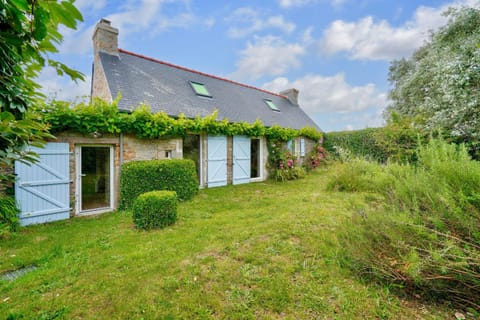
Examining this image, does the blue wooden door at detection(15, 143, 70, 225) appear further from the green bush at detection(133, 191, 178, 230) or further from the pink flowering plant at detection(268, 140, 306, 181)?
the pink flowering plant at detection(268, 140, 306, 181)

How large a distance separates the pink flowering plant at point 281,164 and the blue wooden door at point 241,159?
1367mm

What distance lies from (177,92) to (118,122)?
3.99 meters

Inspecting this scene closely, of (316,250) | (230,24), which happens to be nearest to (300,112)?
(230,24)

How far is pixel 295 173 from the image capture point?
1013cm

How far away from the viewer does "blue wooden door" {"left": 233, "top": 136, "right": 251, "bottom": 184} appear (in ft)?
29.7

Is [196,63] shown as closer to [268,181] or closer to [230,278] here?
[268,181]

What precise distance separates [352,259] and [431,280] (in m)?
0.73

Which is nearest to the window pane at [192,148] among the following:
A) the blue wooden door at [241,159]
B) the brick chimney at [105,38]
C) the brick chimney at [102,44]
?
the blue wooden door at [241,159]

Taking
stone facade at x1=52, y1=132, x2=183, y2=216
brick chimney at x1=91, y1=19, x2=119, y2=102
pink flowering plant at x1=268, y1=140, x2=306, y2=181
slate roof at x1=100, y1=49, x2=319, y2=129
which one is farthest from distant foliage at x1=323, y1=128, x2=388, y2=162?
brick chimney at x1=91, y1=19, x2=119, y2=102

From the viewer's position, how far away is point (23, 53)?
3.19ft

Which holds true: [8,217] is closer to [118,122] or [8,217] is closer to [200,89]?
[118,122]

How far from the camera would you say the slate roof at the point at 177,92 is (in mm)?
7555

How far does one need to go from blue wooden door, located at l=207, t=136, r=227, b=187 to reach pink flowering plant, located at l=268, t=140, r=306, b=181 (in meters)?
2.64

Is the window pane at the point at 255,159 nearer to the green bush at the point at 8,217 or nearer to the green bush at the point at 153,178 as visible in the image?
the green bush at the point at 153,178
